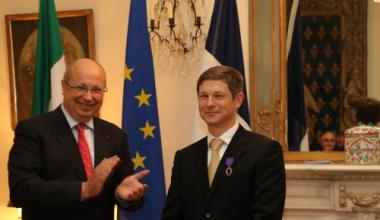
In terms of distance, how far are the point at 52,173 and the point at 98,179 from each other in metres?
0.31

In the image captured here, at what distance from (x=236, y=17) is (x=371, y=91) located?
111 cm

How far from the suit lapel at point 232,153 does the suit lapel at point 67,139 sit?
590 mm

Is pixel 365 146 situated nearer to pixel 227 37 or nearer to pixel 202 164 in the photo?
pixel 227 37

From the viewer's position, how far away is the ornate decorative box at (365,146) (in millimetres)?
3766

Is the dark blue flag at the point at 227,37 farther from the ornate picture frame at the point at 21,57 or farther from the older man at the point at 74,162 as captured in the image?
the older man at the point at 74,162

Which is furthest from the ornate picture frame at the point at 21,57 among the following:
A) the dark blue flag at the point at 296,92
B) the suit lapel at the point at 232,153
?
the suit lapel at the point at 232,153

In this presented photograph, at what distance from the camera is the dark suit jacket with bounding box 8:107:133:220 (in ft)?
7.37

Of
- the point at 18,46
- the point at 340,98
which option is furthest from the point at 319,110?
the point at 18,46

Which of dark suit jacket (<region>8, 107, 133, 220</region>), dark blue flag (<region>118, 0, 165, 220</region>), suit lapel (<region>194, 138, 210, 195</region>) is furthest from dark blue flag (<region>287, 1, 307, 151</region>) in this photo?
dark suit jacket (<region>8, 107, 133, 220</region>)

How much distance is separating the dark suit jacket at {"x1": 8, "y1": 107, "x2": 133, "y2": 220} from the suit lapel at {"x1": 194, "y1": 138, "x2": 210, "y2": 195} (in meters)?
0.42

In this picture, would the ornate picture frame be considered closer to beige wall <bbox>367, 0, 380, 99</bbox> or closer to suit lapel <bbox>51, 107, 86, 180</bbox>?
suit lapel <bbox>51, 107, 86, 180</bbox>

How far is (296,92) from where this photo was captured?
4086 mm

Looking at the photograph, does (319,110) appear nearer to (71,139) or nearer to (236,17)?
(236,17)

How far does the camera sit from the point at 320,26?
404 cm
